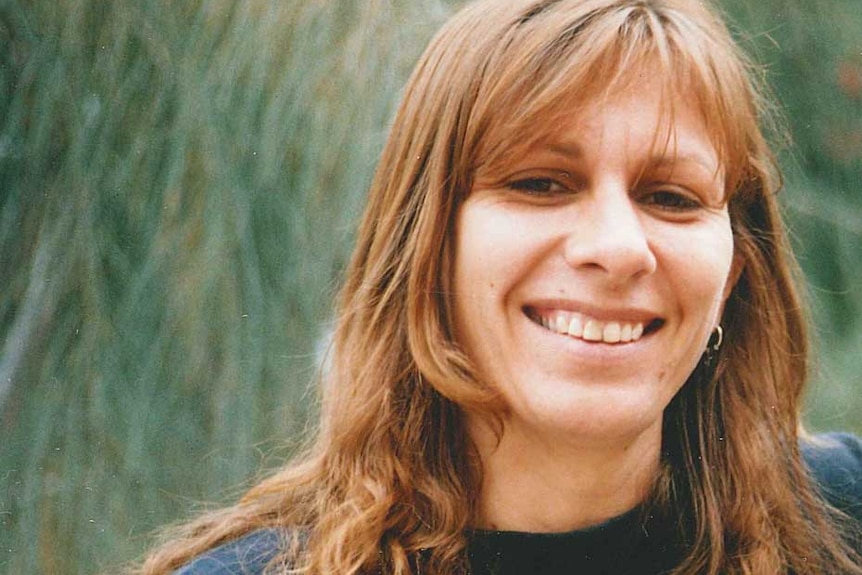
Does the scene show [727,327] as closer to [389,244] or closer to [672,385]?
[672,385]

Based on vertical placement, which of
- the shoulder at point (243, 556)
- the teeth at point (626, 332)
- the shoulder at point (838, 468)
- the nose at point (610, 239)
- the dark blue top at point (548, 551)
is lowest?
the shoulder at point (243, 556)

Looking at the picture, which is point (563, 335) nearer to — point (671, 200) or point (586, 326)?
point (586, 326)

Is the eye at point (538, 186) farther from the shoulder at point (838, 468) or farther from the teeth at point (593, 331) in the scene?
the shoulder at point (838, 468)

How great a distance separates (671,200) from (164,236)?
0.76 m

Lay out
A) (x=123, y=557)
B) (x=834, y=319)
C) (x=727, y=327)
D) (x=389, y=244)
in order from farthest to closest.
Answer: (x=834, y=319), (x=123, y=557), (x=727, y=327), (x=389, y=244)

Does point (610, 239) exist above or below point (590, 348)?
above

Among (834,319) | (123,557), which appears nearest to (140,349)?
(123,557)

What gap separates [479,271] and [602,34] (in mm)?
271

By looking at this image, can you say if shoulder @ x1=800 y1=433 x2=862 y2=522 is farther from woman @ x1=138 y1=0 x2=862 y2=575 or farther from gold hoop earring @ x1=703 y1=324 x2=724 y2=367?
gold hoop earring @ x1=703 y1=324 x2=724 y2=367

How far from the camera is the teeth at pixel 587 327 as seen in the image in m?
1.23

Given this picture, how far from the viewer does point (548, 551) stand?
1.31 m

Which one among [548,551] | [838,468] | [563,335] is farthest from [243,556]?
[838,468]

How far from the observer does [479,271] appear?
4.13ft

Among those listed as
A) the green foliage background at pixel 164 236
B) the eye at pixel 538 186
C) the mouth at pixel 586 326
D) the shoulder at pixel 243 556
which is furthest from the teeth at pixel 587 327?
the green foliage background at pixel 164 236
